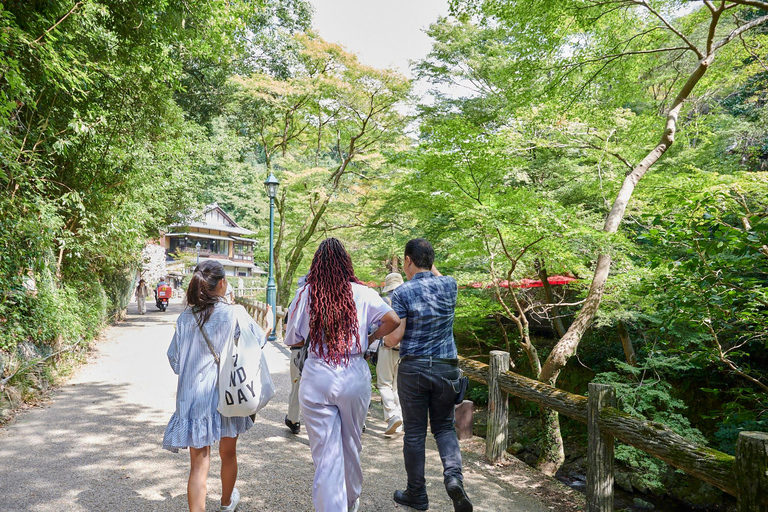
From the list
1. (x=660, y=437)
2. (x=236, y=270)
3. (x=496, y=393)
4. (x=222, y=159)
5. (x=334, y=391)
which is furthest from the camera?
(x=236, y=270)

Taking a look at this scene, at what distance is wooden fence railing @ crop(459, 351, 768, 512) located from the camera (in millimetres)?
2377

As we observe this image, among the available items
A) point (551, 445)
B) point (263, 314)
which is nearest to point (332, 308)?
point (551, 445)

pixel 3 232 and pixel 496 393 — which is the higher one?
pixel 3 232

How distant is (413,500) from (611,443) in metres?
1.58

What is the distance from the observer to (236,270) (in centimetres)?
4862

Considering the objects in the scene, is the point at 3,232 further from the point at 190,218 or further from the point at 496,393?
the point at 190,218

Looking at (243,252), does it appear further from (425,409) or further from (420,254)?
(425,409)

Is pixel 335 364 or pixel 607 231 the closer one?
pixel 335 364

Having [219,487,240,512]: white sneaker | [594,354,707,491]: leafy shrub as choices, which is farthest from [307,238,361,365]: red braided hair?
[594,354,707,491]: leafy shrub

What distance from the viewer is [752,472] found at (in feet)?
7.76

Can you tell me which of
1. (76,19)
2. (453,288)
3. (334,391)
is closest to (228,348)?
(334,391)

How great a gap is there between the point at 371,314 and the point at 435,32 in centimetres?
1764

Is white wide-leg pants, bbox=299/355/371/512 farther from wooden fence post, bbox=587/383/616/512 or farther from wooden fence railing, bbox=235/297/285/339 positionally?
wooden fence railing, bbox=235/297/285/339

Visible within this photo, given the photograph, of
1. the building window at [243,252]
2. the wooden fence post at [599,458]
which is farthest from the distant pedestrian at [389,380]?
the building window at [243,252]
